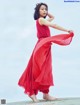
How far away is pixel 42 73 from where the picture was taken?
991 centimetres

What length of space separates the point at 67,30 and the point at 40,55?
A: 0.71m

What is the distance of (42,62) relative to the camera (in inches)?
392

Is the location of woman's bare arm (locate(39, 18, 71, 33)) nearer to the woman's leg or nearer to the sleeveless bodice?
the sleeveless bodice

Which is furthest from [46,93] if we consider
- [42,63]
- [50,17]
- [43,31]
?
[50,17]

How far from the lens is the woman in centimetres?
994

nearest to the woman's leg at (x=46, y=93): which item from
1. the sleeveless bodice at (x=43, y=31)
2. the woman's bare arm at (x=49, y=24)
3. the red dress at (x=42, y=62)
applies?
the red dress at (x=42, y=62)

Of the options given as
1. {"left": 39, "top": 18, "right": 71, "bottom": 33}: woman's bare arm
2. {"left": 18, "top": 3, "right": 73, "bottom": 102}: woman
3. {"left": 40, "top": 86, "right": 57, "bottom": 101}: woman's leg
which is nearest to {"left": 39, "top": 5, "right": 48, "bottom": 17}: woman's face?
{"left": 18, "top": 3, "right": 73, "bottom": 102}: woman

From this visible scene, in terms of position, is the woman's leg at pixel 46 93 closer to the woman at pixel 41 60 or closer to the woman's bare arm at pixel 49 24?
the woman at pixel 41 60

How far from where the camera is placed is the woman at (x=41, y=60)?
994 centimetres

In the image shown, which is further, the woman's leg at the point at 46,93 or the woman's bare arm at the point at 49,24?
the woman's leg at the point at 46,93

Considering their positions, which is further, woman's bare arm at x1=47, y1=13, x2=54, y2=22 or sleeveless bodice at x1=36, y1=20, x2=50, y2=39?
woman's bare arm at x1=47, y1=13, x2=54, y2=22

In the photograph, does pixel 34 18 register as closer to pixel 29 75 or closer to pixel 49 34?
pixel 49 34

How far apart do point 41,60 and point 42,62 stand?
0.04 meters

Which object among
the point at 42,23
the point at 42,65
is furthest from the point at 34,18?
the point at 42,65
